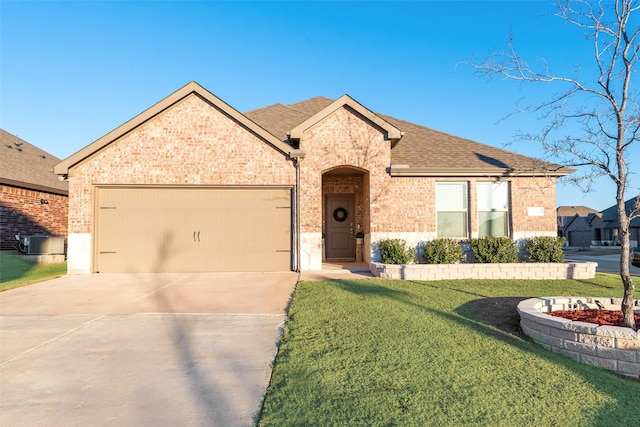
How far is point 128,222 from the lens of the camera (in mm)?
10742

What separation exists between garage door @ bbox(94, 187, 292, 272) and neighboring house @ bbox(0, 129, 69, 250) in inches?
145

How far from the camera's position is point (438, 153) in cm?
1210

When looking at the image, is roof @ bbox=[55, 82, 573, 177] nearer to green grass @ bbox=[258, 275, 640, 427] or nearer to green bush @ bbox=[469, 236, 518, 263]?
green bush @ bbox=[469, 236, 518, 263]

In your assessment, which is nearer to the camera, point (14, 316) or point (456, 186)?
point (14, 316)

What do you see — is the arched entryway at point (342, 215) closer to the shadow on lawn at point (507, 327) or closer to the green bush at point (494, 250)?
the green bush at point (494, 250)

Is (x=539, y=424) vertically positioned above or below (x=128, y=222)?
below

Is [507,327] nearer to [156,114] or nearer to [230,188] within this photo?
[230,188]

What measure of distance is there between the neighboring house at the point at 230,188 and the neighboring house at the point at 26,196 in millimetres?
3456

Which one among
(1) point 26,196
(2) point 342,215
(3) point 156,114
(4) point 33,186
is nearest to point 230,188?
(3) point 156,114

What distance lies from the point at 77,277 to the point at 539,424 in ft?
36.4

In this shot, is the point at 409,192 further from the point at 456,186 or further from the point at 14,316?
the point at 14,316

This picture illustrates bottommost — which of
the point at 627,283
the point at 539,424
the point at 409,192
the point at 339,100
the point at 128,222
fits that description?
the point at 539,424

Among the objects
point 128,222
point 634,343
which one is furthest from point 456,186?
point 128,222

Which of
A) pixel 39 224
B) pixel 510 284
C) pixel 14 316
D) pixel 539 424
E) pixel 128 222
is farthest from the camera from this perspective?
pixel 39 224
